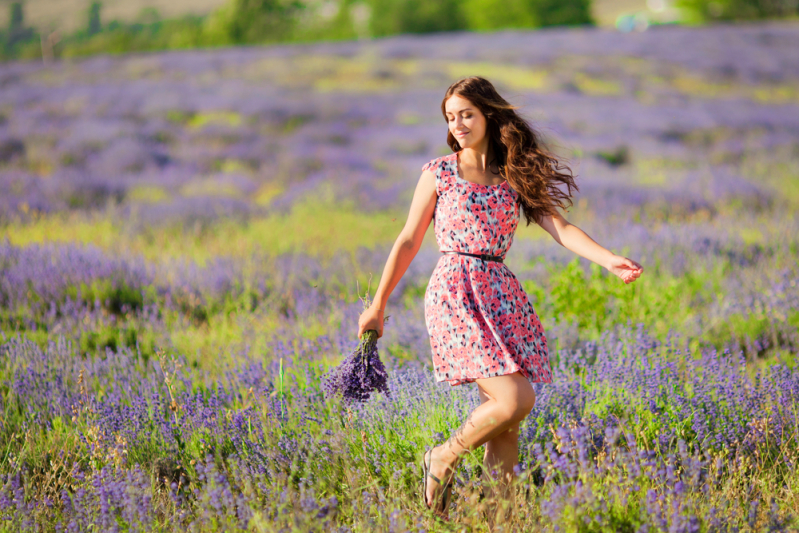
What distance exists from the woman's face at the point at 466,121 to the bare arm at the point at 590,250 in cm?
40

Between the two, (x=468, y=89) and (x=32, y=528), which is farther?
(x=468, y=89)

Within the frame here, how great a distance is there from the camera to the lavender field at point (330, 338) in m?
1.92

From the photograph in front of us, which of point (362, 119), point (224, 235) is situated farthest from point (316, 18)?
point (224, 235)

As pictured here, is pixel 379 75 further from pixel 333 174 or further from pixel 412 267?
pixel 412 267

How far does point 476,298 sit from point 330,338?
1467 millimetres

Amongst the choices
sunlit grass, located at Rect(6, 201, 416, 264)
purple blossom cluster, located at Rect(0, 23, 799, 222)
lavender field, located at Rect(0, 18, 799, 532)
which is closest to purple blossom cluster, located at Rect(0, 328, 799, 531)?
lavender field, located at Rect(0, 18, 799, 532)

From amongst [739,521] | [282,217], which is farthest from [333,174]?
[739,521]

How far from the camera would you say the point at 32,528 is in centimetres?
190

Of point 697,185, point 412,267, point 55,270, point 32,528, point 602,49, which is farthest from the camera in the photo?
point 602,49

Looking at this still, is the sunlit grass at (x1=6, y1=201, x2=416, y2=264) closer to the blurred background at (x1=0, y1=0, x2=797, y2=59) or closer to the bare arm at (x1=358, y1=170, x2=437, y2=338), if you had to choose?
the bare arm at (x1=358, y1=170, x2=437, y2=338)

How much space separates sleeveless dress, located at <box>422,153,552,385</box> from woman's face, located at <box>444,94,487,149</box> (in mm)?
90

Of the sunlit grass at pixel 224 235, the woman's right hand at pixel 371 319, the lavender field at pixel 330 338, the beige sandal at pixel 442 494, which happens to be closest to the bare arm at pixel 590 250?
the lavender field at pixel 330 338

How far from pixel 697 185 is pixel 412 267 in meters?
4.99

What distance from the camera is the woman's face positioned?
2045 millimetres
